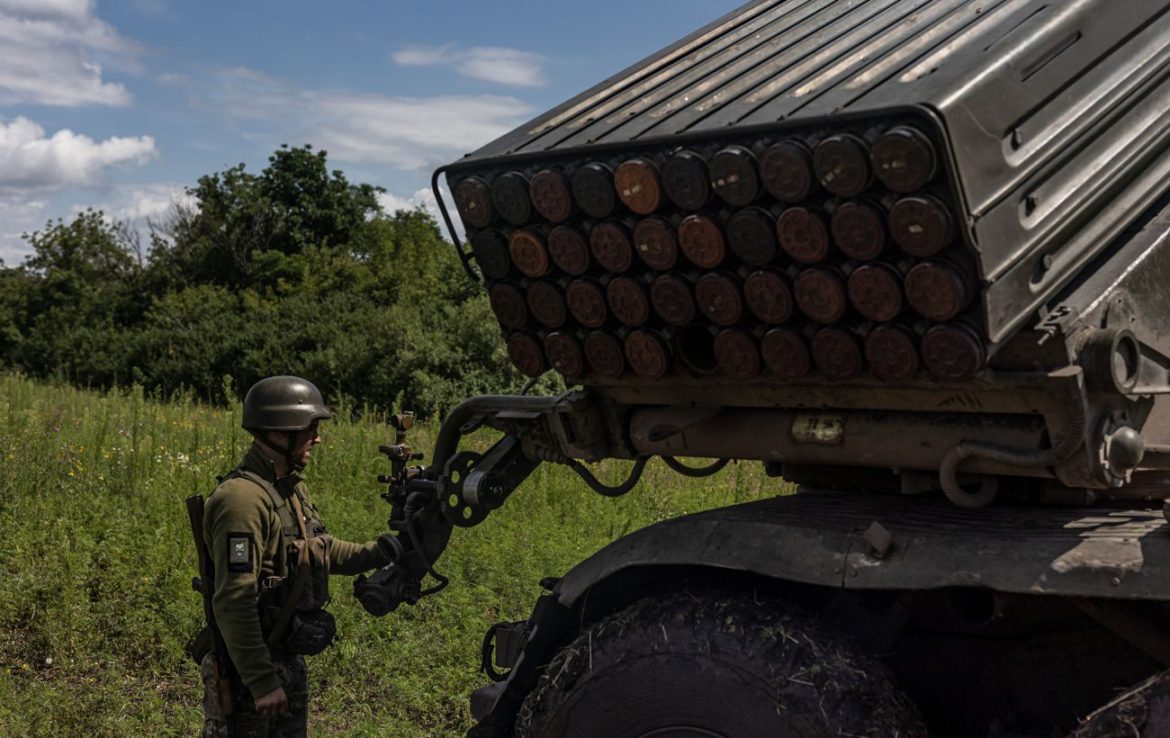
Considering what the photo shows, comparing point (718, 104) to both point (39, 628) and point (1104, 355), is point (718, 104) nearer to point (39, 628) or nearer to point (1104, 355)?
point (1104, 355)

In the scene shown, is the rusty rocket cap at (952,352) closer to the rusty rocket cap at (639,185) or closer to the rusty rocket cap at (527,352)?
the rusty rocket cap at (639,185)

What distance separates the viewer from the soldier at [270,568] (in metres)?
4.47

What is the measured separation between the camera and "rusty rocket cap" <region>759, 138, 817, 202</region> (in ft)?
10.4

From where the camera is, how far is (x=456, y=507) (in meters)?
4.92

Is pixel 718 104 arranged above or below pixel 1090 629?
above

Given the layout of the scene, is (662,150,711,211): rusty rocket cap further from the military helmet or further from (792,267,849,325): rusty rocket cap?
the military helmet

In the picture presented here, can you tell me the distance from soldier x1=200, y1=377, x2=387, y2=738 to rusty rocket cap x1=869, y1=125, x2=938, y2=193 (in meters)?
2.70

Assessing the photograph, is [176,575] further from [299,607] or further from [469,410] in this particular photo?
[469,410]

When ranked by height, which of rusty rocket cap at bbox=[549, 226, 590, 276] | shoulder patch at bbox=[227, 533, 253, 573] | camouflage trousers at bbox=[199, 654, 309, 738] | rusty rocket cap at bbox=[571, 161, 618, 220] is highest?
rusty rocket cap at bbox=[571, 161, 618, 220]

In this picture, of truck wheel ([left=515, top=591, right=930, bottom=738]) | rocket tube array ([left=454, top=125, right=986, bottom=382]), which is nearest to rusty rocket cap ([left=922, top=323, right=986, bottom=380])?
rocket tube array ([left=454, top=125, right=986, bottom=382])

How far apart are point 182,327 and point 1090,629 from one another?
2904cm

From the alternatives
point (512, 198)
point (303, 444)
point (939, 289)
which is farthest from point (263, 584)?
point (939, 289)

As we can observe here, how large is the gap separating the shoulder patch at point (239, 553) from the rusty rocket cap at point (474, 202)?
4.90 ft

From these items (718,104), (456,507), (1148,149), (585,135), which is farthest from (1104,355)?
(456,507)
